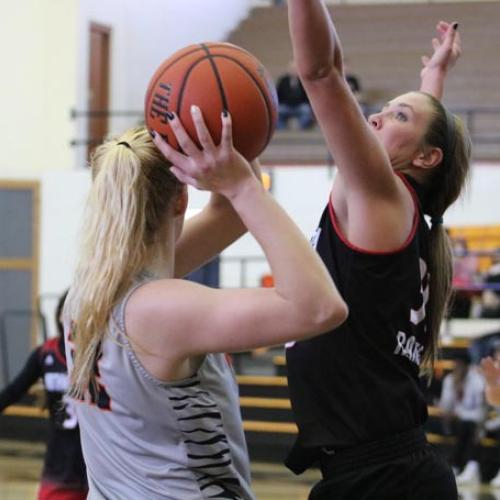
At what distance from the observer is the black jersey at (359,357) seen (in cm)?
253

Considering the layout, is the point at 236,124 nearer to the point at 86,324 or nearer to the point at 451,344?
the point at 86,324

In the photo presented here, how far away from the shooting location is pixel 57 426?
4742mm

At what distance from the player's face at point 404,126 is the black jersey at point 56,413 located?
80.5 inches

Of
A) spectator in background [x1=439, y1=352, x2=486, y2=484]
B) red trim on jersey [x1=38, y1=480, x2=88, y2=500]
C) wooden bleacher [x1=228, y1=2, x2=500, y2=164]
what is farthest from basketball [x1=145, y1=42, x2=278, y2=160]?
wooden bleacher [x1=228, y1=2, x2=500, y2=164]

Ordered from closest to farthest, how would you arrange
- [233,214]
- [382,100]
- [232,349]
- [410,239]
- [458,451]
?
[232,349]
[410,239]
[233,214]
[458,451]
[382,100]

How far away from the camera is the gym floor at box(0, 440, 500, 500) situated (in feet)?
26.6

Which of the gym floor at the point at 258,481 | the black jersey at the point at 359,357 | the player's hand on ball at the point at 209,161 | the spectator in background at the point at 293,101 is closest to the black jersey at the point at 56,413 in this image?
the black jersey at the point at 359,357

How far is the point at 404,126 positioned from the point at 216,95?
609 mm

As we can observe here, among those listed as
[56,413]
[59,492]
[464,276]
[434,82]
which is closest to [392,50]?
[464,276]

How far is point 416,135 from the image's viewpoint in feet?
8.68

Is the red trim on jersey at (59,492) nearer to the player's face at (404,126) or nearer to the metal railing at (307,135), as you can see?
the player's face at (404,126)

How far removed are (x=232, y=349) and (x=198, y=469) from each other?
29cm

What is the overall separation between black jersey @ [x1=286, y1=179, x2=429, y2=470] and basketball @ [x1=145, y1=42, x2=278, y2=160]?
0.38 m

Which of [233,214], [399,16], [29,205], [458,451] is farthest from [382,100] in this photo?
[233,214]
